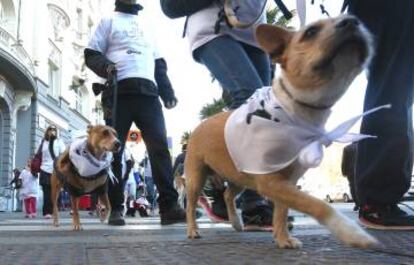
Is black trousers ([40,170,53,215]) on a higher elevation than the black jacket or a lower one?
lower

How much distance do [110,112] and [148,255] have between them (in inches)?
144

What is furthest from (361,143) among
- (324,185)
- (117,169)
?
(324,185)

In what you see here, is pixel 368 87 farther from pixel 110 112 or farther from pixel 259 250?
pixel 110 112

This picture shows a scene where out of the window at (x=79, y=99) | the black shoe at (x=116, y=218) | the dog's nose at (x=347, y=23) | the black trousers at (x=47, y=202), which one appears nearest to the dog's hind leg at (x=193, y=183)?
the dog's nose at (x=347, y=23)

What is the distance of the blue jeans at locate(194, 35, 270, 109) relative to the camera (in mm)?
4094

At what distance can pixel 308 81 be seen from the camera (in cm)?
271

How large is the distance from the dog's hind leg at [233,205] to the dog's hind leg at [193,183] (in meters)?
0.38

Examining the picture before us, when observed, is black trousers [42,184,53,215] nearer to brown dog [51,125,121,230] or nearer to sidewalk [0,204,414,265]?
brown dog [51,125,121,230]

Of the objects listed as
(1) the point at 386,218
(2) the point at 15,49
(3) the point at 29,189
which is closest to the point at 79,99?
(2) the point at 15,49

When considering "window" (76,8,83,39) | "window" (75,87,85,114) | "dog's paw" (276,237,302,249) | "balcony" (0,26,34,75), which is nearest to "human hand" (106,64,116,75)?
"dog's paw" (276,237,302,249)

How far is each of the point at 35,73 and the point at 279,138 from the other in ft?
86.6

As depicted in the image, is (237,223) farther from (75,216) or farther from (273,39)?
(75,216)

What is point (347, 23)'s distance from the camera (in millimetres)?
2629

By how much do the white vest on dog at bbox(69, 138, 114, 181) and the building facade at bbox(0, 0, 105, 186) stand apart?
16.3m
